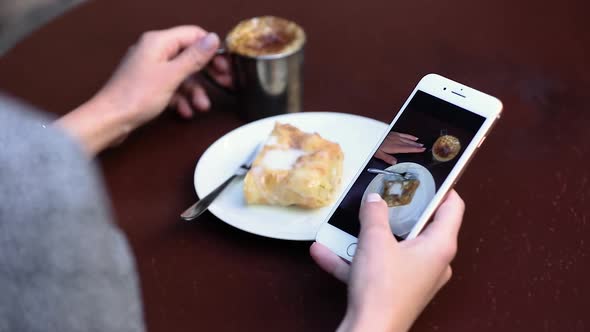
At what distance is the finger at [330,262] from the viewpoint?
0.66 m

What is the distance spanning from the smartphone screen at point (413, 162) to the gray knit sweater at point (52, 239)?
358 millimetres

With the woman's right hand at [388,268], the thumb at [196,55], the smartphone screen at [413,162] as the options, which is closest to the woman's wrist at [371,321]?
the woman's right hand at [388,268]

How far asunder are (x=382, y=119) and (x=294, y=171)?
204 millimetres

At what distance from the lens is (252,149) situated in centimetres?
89

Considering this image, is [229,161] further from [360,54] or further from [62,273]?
[62,273]

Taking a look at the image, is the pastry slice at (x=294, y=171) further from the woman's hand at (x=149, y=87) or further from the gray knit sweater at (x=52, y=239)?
the gray knit sweater at (x=52, y=239)

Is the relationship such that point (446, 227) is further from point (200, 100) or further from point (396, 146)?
point (200, 100)

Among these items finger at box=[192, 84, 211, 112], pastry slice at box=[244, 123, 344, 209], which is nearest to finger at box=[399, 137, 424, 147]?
pastry slice at box=[244, 123, 344, 209]

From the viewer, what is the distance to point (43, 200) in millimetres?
312

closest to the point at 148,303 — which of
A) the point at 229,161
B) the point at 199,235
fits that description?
the point at 199,235

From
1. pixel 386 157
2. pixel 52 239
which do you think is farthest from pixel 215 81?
pixel 52 239

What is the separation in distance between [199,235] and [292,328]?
179 mm

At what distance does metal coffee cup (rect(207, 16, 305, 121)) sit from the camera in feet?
2.96

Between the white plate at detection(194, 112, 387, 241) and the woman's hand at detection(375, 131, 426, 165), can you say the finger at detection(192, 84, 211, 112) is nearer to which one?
the white plate at detection(194, 112, 387, 241)
